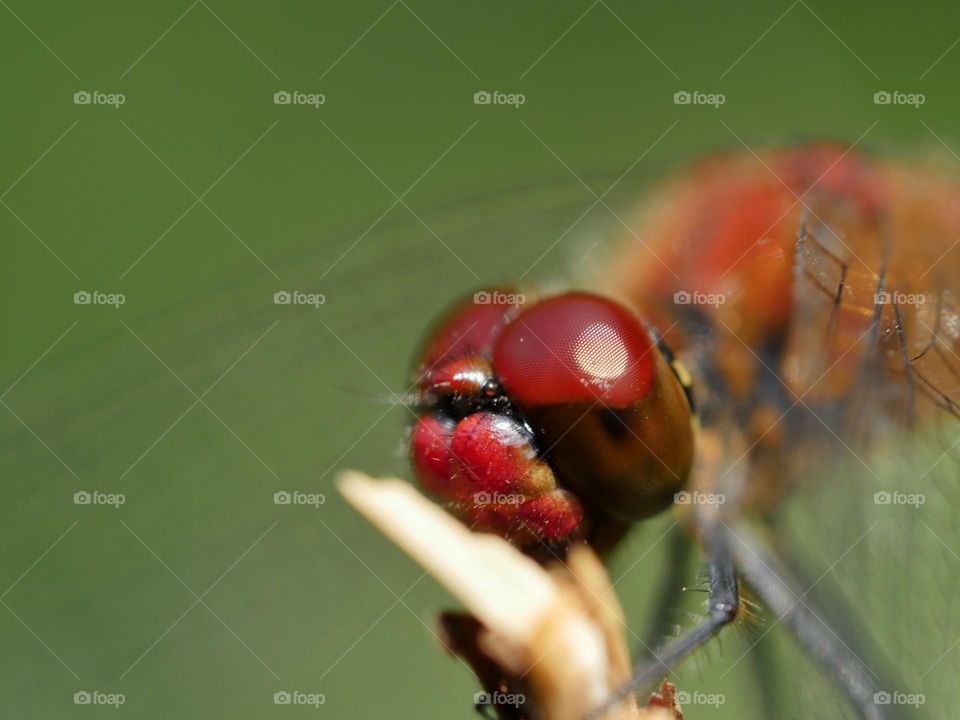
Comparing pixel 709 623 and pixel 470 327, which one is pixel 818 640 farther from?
pixel 470 327

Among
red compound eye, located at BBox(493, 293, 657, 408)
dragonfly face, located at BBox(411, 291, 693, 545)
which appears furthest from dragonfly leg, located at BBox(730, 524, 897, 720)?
red compound eye, located at BBox(493, 293, 657, 408)

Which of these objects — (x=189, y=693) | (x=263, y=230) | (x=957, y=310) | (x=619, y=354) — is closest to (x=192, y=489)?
(x=189, y=693)

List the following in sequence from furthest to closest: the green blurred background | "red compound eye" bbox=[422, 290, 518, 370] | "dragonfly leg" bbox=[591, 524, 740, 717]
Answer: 1. the green blurred background
2. "red compound eye" bbox=[422, 290, 518, 370]
3. "dragonfly leg" bbox=[591, 524, 740, 717]

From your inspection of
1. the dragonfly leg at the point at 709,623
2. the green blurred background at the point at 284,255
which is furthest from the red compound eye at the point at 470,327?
the dragonfly leg at the point at 709,623

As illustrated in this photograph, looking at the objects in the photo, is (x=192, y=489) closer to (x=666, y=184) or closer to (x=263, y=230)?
(x=666, y=184)

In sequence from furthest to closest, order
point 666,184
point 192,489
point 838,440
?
point 666,184 → point 192,489 → point 838,440

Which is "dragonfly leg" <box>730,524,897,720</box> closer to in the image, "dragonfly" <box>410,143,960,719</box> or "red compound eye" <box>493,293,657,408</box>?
"dragonfly" <box>410,143,960,719</box>

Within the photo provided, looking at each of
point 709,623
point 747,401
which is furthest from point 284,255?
point 709,623

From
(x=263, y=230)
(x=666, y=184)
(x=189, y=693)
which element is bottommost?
(x=189, y=693)
